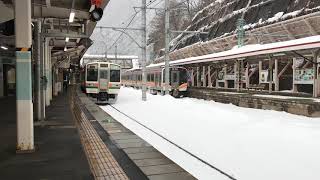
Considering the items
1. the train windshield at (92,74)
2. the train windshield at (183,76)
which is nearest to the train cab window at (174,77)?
the train windshield at (183,76)

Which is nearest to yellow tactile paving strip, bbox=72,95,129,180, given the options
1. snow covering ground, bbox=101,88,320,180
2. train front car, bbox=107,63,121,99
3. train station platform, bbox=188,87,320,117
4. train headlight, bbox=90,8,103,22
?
snow covering ground, bbox=101,88,320,180

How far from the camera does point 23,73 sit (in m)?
6.98

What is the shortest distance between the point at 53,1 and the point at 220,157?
21.2 feet

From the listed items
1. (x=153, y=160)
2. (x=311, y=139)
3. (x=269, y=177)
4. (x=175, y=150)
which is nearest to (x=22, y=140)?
(x=153, y=160)

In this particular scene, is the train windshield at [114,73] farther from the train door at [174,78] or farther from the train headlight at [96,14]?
the train headlight at [96,14]

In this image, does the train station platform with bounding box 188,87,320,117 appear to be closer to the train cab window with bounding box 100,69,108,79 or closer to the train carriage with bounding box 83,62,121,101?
the train carriage with bounding box 83,62,121,101

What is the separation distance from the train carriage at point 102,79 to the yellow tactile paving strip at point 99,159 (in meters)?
14.8

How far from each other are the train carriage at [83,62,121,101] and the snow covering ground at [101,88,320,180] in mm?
7553

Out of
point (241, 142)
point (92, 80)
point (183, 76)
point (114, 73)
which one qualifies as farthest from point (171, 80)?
point (241, 142)

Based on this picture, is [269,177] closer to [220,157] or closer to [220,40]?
[220,157]

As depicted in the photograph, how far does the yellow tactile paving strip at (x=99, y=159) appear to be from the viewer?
5.71m

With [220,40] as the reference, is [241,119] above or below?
below

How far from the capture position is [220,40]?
107ft

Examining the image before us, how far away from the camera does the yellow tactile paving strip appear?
5707mm
